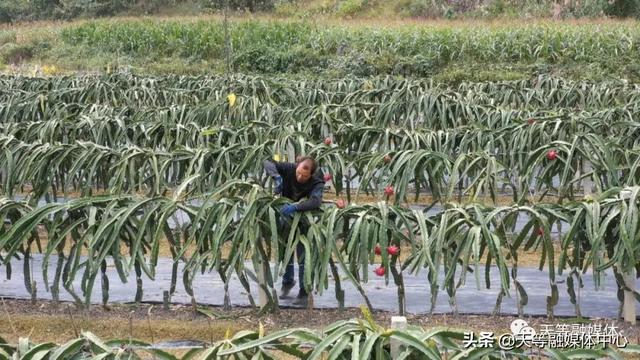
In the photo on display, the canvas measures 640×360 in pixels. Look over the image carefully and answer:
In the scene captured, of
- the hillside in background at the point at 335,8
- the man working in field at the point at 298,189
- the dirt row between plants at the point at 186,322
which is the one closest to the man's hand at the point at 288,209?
the man working in field at the point at 298,189

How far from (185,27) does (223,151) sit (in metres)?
16.0

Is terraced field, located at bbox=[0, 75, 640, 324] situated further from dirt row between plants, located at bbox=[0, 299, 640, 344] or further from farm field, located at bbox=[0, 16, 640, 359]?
dirt row between plants, located at bbox=[0, 299, 640, 344]

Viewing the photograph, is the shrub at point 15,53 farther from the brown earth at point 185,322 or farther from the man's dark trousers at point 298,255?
the man's dark trousers at point 298,255

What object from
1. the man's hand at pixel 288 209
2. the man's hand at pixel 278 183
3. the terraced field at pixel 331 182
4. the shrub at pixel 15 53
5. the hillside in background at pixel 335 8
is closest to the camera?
the terraced field at pixel 331 182

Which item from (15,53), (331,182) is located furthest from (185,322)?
(15,53)

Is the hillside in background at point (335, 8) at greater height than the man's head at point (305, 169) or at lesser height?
greater

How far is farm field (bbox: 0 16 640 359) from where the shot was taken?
477 cm

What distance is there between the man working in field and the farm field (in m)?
0.08

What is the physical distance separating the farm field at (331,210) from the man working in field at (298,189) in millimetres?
81

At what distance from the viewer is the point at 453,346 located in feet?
10.5

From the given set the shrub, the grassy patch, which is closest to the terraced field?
the grassy patch

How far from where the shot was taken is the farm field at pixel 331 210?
477 centimetres

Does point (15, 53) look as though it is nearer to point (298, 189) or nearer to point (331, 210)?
point (298, 189)

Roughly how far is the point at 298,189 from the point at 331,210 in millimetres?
419
